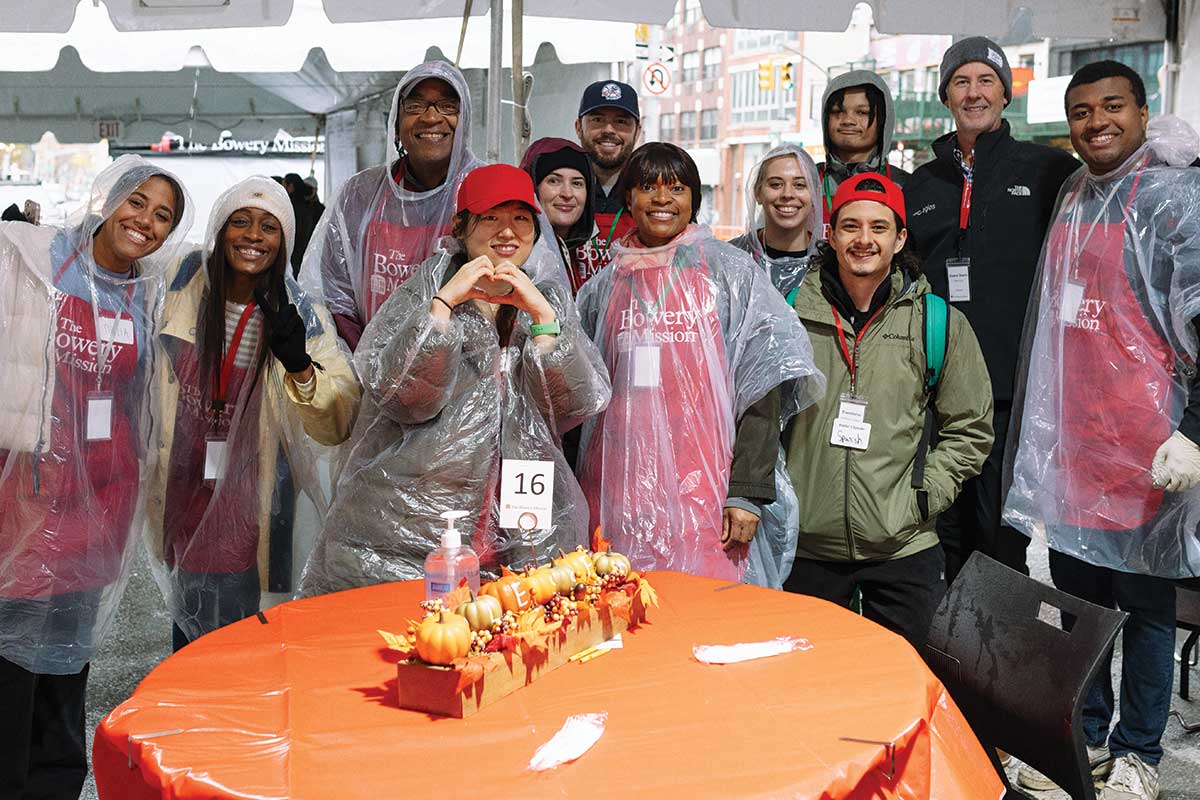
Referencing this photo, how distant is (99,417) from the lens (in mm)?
2467

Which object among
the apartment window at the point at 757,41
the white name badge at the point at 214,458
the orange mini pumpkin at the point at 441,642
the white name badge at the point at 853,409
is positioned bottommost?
the orange mini pumpkin at the point at 441,642

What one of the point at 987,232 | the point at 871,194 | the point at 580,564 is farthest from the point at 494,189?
the point at 987,232

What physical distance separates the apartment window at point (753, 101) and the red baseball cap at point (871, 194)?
430 centimetres

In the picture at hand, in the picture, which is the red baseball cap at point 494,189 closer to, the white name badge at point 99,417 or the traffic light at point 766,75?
the white name badge at point 99,417

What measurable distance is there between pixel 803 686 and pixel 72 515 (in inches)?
65.6

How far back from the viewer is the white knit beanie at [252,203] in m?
2.64

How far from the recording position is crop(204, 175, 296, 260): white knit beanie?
2.64 metres

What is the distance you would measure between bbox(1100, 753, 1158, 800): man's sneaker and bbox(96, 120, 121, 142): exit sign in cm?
575

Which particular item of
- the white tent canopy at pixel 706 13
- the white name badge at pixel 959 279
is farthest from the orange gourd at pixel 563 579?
the white tent canopy at pixel 706 13

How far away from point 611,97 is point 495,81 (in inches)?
24.4

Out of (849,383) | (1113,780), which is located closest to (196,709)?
(849,383)

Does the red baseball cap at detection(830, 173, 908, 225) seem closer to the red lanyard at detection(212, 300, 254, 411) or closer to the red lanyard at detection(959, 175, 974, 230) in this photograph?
the red lanyard at detection(959, 175, 974, 230)

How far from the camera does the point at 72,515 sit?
2.43m

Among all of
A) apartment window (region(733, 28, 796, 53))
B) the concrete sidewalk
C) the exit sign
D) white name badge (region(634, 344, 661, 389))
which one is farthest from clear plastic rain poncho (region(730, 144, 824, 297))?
the exit sign
